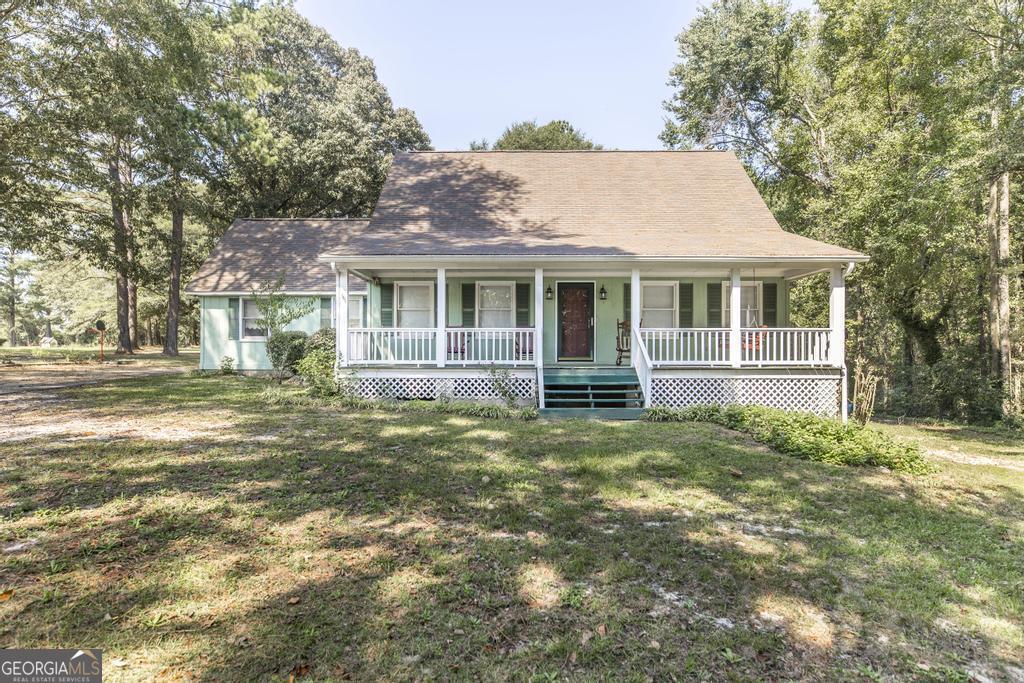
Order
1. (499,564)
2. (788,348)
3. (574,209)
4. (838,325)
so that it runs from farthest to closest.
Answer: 1. (574,209)
2. (788,348)
3. (838,325)
4. (499,564)

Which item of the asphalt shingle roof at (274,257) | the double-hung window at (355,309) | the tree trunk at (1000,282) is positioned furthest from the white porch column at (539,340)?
the tree trunk at (1000,282)

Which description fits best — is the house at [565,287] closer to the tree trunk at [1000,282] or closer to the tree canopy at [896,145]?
the tree canopy at [896,145]

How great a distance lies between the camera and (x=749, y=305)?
12859mm

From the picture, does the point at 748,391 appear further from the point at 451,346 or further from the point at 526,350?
the point at 451,346

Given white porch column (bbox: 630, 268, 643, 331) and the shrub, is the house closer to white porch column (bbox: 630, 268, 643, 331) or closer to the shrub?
white porch column (bbox: 630, 268, 643, 331)

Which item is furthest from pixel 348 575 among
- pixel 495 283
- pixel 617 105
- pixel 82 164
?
pixel 617 105

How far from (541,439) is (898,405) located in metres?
12.7

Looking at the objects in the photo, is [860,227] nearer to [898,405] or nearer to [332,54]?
[898,405]

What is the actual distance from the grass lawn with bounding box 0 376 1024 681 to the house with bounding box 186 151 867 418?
14.5ft

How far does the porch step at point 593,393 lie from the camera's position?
10055 mm

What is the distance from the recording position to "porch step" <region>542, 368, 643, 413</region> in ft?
33.0

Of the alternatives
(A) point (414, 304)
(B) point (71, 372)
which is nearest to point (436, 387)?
(A) point (414, 304)

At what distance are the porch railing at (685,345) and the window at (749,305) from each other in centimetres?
104

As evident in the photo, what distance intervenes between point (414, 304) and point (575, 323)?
4.33 metres
